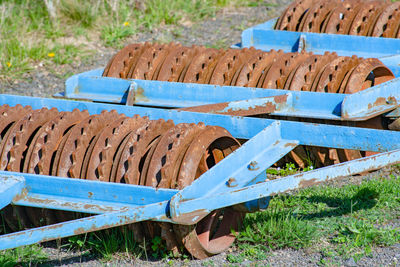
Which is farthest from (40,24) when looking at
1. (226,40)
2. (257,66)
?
(257,66)

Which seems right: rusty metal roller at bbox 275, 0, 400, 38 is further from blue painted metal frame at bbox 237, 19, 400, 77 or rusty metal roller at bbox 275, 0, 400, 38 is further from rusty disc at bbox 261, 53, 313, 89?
rusty disc at bbox 261, 53, 313, 89

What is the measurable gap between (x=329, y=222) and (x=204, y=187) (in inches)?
41.3

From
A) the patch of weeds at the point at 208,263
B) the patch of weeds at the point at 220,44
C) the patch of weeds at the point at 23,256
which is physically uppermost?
the patch of weeds at the point at 220,44

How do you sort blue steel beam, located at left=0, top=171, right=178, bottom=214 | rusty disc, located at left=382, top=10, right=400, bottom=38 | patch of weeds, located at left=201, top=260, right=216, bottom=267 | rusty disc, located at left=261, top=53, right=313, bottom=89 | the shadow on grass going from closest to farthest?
blue steel beam, located at left=0, top=171, right=178, bottom=214 < patch of weeds, located at left=201, top=260, right=216, bottom=267 < the shadow on grass < rusty disc, located at left=261, top=53, right=313, bottom=89 < rusty disc, located at left=382, top=10, right=400, bottom=38

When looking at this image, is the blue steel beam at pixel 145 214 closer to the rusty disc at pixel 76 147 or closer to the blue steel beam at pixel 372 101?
the rusty disc at pixel 76 147

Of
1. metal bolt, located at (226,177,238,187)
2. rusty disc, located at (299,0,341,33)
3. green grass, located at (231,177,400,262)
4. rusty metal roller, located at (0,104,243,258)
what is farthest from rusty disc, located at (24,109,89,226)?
rusty disc, located at (299,0,341,33)

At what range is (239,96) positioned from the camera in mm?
4809

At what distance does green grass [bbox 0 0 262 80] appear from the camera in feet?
24.7

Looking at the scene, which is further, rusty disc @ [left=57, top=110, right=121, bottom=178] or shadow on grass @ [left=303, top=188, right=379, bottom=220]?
shadow on grass @ [left=303, top=188, right=379, bottom=220]

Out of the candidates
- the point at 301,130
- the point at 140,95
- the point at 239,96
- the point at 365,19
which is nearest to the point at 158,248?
the point at 301,130

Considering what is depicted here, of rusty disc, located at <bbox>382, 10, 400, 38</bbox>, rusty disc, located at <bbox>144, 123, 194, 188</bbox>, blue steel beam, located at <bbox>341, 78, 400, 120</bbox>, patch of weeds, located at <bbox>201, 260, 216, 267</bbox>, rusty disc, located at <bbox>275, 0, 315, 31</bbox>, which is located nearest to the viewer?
rusty disc, located at <bbox>144, 123, 194, 188</bbox>

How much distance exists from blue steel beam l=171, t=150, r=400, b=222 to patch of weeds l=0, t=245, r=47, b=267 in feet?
3.31

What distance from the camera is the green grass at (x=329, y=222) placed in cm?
377

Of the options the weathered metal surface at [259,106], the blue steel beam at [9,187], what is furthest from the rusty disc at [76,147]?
the weathered metal surface at [259,106]
